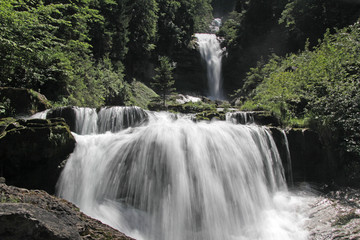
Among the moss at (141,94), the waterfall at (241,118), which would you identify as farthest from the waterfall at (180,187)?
the moss at (141,94)

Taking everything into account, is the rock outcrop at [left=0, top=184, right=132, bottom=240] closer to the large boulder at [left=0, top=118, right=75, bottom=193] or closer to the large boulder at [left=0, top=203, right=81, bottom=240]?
the large boulder at [left=0, top=203, right=81, bottom=240]

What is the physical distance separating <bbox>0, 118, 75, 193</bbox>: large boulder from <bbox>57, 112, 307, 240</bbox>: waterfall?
302 mm

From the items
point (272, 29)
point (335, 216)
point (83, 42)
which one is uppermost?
point (272, 29)

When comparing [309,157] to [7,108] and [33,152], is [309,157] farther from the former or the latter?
[7,108]

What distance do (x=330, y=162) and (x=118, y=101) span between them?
12.8 meters

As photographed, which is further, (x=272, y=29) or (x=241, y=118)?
(x=272, y=29)

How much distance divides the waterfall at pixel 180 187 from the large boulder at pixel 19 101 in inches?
Answer: 93.7

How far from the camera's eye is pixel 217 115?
1048cm

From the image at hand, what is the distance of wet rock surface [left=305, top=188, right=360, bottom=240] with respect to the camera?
15.0ft

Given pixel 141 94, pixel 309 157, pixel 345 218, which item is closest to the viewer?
pixel 345 218

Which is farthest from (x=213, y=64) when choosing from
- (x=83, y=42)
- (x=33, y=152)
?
(x=33, y=152)

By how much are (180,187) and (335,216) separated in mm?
3501

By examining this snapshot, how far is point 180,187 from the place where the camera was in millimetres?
5395

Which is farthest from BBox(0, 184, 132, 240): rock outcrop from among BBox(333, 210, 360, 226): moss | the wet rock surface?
BBox(333, 210, 360, 226): moss
